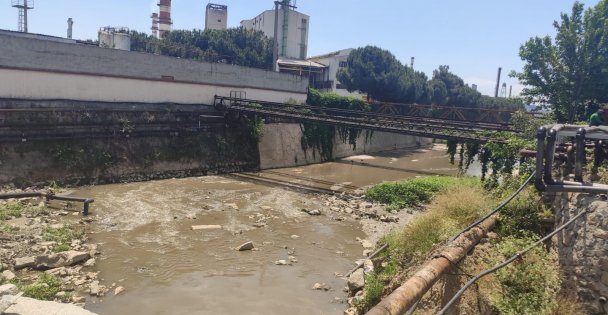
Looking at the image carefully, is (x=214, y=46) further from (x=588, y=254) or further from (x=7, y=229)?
(x=588, y=254)

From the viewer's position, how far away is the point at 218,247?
11812 mm

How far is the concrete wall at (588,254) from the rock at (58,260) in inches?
395

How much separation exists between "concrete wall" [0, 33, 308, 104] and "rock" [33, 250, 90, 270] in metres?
12.4

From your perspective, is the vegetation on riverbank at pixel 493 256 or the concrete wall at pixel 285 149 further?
the concrete wall at pixel 285 149

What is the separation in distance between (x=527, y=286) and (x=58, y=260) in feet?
31.8

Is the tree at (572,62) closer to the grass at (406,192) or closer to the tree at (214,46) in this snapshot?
the grass at (406,192)

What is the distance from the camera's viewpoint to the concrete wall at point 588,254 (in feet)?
16.4

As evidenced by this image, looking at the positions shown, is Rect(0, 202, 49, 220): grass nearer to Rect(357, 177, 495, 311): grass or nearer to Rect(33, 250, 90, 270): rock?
Rect(33, 250, 90, 270): rock

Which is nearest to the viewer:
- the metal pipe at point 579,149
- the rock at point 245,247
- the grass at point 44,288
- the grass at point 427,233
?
the metal pipe at point 579,149

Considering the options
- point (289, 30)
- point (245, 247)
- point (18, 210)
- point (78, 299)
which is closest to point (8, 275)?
point (78, 299)

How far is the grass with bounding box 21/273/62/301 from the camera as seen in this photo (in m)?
7.89

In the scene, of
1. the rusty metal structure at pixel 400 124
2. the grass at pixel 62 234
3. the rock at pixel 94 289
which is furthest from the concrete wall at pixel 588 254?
the grass at pixel 62 234

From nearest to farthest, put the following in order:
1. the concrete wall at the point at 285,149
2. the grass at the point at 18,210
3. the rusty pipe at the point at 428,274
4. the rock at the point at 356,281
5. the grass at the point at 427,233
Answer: the rusty pipe at the point at 428,274, the grass at the point at 427,233, the rock at the point at 356,281, the grass at the point at 18,210, the concrete wall at the point at 285,149

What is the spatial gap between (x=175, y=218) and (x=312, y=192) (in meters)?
7.24
